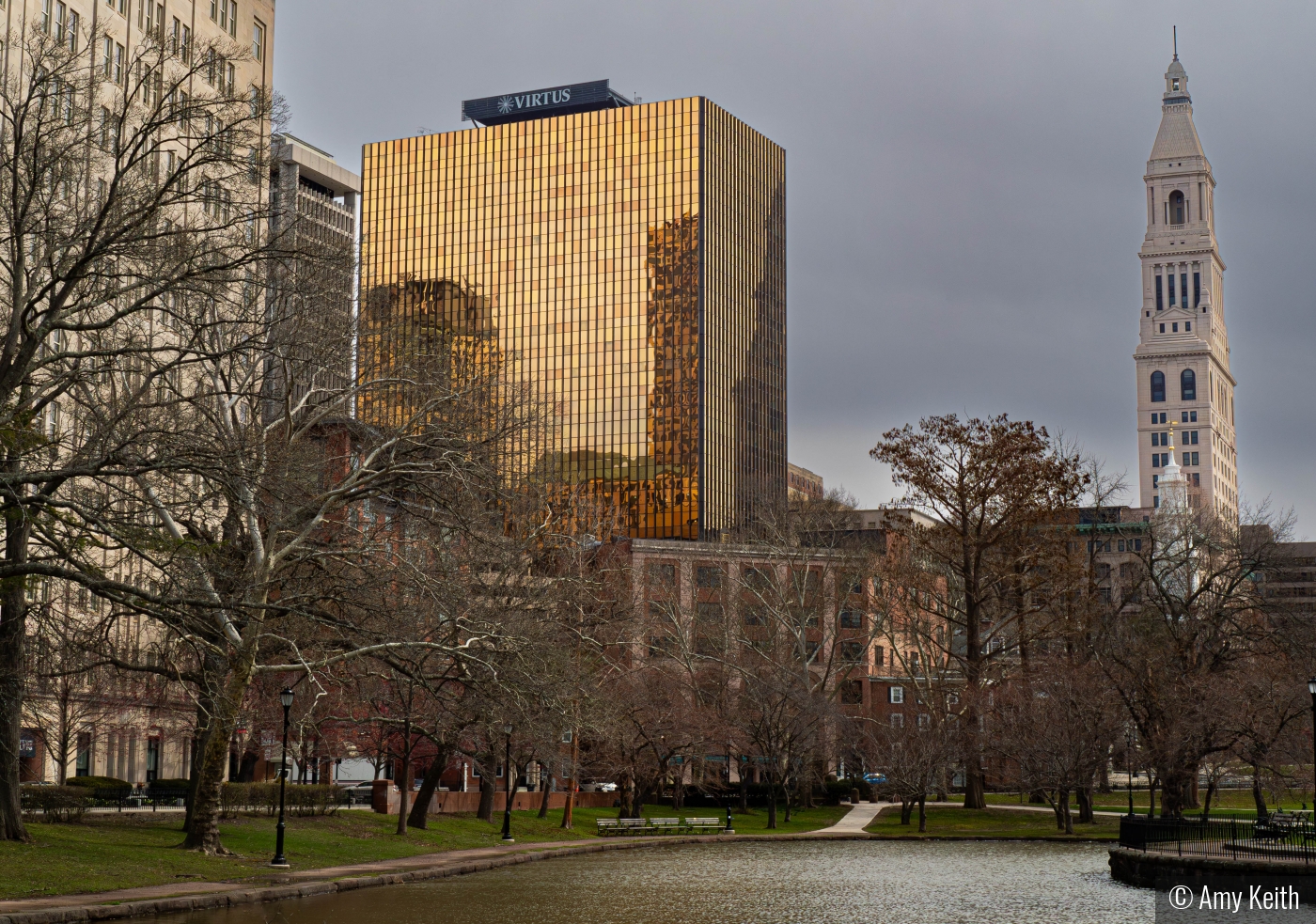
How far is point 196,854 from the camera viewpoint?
34625 mm

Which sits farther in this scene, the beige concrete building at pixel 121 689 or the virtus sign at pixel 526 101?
the virtus sign at pixel 526 101

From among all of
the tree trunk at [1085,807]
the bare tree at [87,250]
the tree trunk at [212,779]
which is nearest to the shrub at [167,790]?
the tree trunk at [212,779]

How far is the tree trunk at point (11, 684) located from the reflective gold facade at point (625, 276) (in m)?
129

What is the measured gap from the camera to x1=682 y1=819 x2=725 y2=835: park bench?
196 feet

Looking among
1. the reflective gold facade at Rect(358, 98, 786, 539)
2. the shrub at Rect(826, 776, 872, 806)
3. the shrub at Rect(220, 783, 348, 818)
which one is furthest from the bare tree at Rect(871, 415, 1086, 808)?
the reflective gold facade at Rect(358, 98, 786, 539)

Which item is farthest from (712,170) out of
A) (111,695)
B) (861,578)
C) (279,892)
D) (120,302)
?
(279,892)

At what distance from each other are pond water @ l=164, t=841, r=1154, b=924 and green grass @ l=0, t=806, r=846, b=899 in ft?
10.8

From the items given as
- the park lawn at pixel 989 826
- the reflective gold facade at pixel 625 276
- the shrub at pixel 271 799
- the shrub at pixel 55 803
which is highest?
the reflective gold facade at pixel 625 276

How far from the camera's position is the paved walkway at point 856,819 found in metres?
62.3

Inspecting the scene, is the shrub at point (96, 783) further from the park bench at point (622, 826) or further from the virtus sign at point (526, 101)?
the virtus sign at point (526, 101)

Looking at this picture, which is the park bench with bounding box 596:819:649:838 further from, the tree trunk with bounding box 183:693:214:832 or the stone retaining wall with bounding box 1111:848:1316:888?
the stone retaining wall with bounding box 1111:848:1316:888

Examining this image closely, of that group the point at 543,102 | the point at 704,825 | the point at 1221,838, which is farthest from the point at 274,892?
the point at 543,102

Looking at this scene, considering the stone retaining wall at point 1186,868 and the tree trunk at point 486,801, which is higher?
the stone retaining wall at point 1186,868

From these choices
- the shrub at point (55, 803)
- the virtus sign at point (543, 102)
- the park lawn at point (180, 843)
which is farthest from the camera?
the virtus sign at point (543, 102)
